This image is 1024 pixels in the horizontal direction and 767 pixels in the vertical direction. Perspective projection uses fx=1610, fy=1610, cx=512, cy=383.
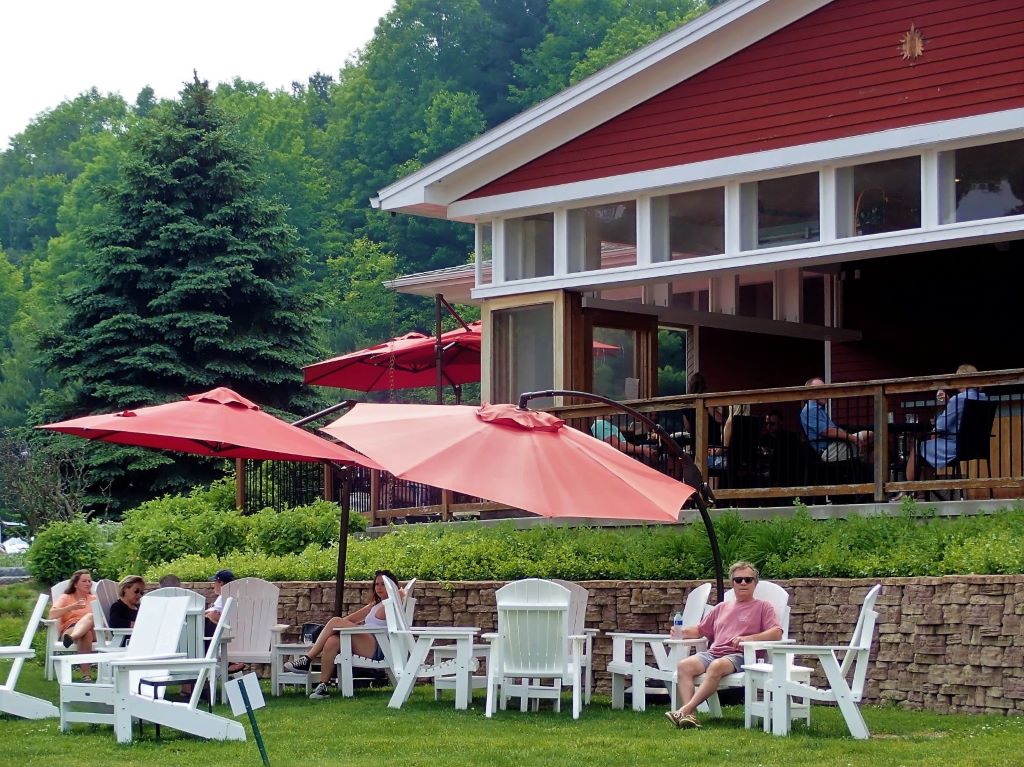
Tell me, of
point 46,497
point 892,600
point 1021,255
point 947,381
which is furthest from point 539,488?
point 46,497

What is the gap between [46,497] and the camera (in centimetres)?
2800

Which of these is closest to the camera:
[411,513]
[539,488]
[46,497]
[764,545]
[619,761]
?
[619,761]

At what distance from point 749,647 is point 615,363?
25.5 ft

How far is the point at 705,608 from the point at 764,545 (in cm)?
129

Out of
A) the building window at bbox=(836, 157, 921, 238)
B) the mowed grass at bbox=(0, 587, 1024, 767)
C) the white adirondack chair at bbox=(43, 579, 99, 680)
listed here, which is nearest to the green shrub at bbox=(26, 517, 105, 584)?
the white adirondack chair at bbox=(43, 579, 99, 680)

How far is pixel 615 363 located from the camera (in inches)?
704

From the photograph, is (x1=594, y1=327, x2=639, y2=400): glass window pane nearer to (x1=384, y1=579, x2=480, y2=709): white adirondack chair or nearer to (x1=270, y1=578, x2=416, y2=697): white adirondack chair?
(x1=270, y1=578, x2=416, y2=697): white adirondack chair

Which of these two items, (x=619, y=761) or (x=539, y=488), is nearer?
(x=619, y=761)

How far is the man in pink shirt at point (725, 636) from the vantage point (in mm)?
10398

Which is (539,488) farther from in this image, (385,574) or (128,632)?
(128,632)

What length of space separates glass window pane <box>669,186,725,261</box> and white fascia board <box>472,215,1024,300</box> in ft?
0.78

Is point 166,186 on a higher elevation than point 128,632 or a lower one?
higher

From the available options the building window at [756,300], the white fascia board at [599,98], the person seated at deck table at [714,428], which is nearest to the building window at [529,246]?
the white fascia board at [599,98]

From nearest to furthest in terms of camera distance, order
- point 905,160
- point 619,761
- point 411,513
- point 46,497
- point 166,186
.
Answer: point 619,761
point 905,160
point 411,513
point 46,497
point 166,186
